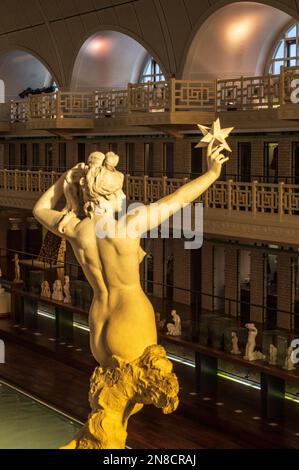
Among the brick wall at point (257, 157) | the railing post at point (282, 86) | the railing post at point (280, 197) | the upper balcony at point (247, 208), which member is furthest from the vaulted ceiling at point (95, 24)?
the railing post at point (280, 197)

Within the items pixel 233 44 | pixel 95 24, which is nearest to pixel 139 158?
pixel 95 24

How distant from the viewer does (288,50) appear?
22969 millimetres

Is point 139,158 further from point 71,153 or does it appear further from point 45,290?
point 45,290

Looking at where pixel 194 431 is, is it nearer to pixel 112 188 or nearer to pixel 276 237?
pixel 276 237

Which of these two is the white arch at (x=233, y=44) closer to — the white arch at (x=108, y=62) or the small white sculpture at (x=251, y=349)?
the white arch at (x=108, y=62)

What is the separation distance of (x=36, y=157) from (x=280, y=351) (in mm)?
17583

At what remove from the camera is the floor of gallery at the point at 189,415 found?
49.3 feet

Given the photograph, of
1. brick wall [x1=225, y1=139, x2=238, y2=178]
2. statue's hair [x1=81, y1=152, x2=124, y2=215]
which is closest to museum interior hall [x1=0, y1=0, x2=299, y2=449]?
statue's hair [x1=81, y1=152, x2=124, y2=215]

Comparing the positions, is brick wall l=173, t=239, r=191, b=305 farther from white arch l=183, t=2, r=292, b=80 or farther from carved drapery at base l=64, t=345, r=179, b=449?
carved drapery at base l=64, t=345, r=179, b=449

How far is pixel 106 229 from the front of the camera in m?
6.02

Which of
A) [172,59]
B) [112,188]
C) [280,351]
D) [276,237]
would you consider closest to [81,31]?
[172,59]

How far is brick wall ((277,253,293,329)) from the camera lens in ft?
68.7

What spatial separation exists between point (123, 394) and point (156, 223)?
3.46 feet

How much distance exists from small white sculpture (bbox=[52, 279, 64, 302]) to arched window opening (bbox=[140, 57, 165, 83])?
7483mm
